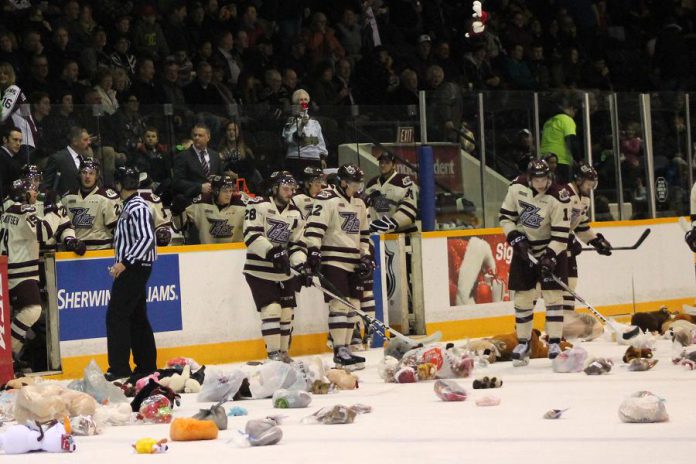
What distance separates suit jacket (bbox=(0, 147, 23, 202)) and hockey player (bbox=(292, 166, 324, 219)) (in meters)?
2.41

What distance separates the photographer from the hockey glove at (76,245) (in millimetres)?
11438

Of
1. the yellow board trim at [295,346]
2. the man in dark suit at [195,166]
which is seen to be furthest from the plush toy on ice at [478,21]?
the man in dark suit at [195,166]

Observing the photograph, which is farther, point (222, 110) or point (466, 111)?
point (466, 111)

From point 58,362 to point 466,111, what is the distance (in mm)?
4905

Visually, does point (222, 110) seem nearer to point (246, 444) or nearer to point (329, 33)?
point (329, 33)

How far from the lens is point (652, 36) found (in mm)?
20797

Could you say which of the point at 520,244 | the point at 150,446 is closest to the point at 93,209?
the point at 520,244

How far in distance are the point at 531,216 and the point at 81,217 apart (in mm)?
3634

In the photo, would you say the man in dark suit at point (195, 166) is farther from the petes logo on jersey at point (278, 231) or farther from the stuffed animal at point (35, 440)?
the stuffed animal at point (35, 440)

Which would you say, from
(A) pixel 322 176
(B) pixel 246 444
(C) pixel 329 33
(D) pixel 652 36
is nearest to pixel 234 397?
(B) pixel 246 444

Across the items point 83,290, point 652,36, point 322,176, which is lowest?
point 83,290

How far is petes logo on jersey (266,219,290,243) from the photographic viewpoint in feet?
38.2

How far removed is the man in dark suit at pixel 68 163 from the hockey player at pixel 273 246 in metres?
1.43

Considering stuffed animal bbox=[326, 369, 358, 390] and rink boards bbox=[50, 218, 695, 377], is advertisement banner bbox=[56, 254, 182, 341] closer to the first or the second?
rink boards bbox=[50, 218, 695, 377]
